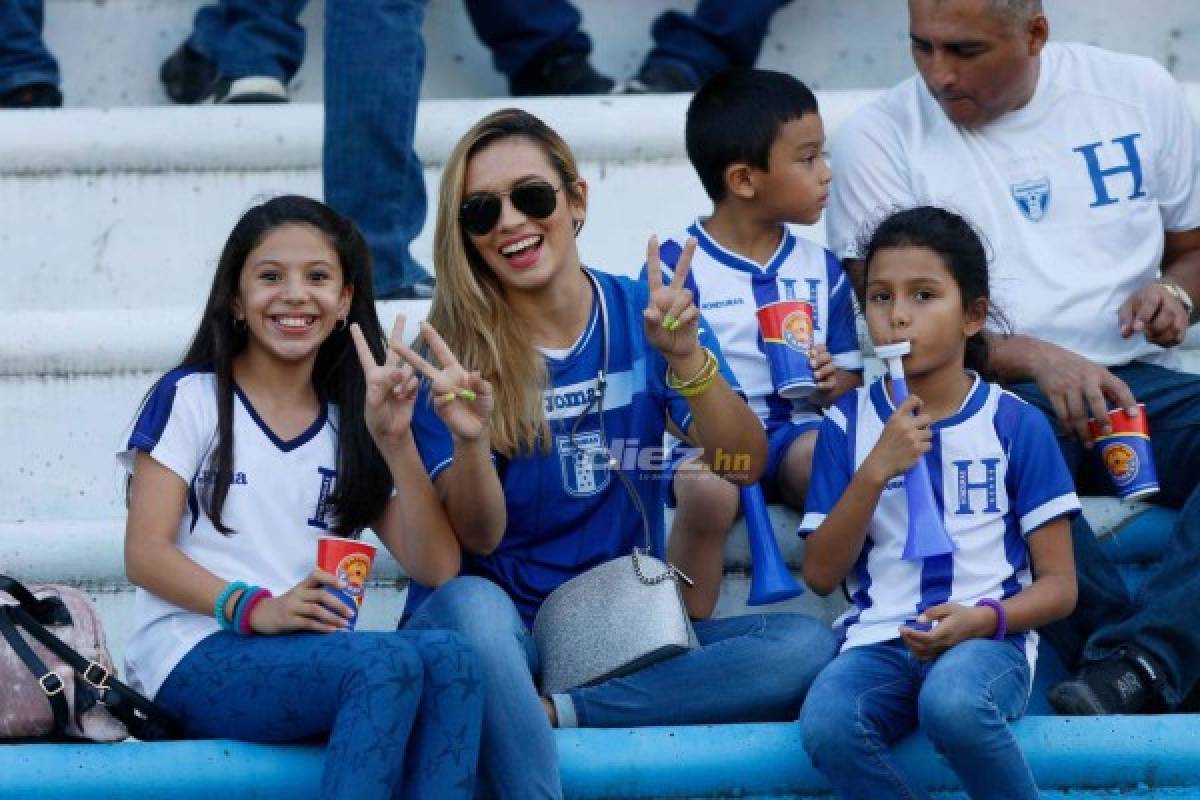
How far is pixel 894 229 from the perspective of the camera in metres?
3.69

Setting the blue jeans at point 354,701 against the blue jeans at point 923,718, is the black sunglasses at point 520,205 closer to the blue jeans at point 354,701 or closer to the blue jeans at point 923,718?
the blue jeans at point 354,701

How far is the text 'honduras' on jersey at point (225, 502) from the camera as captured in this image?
338 cm

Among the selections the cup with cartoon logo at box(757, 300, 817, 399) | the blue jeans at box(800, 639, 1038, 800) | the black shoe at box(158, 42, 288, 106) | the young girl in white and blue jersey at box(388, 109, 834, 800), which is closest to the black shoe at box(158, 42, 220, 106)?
the black shoe at box(158, 42, 288, 106)

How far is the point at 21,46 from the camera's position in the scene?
5.11m

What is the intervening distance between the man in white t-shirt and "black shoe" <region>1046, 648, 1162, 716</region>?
470 mm

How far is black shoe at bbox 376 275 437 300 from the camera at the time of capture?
4512 millimetres

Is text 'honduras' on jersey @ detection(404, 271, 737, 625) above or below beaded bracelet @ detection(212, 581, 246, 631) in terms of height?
above

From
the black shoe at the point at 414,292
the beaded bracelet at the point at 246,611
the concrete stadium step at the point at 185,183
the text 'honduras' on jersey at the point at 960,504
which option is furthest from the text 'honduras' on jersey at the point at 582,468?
the concrete stadium step at the point at 185,183

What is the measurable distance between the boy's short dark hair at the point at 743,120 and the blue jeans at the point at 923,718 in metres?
1.06

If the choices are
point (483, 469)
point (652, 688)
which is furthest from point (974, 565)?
point (483, 469)

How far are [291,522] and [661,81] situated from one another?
2.21 metres

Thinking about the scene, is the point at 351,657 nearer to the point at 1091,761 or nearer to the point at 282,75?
the point at 1091,761

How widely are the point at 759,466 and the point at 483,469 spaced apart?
465mm

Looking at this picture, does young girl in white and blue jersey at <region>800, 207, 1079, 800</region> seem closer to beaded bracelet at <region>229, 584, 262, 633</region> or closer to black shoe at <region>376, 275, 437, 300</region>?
beaded bracelet at <region>229, 584, 262, 633</region>
